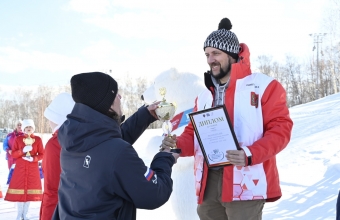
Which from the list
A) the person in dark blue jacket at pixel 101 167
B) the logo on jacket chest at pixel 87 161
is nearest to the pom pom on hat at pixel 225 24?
the person in dark blue jacket at pixel 101 167

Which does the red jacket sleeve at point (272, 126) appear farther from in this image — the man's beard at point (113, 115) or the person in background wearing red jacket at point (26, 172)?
the person in background wearing red jacket at point (26, 172)

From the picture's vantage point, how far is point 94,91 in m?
1.85

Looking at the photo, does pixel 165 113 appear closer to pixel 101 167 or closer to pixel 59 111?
pixel 101 167

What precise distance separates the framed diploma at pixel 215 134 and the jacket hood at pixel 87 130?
24.5 inches

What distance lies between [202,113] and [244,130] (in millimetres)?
265

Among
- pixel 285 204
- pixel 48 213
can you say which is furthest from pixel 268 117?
pixel 285 204

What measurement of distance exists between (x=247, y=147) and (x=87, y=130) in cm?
90

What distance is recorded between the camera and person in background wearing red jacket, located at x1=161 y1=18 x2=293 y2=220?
218 centimetres

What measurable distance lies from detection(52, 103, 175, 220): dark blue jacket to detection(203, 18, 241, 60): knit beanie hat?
96 centimetres

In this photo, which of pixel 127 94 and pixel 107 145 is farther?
pixel 127 94

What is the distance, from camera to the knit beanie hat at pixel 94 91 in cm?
185

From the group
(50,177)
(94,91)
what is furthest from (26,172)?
(94,91)

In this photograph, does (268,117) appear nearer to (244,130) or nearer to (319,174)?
(244,130)

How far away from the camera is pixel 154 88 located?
3934 mm
